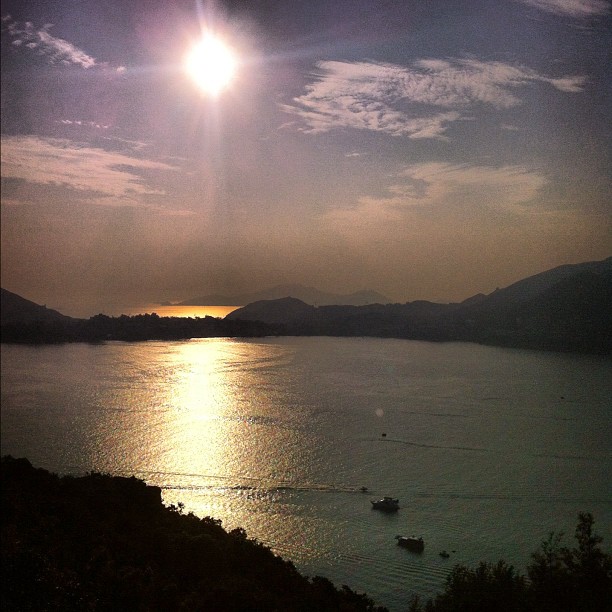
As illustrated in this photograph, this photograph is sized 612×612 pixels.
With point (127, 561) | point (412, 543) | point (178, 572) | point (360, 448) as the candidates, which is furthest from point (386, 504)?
A: point (127, 561)

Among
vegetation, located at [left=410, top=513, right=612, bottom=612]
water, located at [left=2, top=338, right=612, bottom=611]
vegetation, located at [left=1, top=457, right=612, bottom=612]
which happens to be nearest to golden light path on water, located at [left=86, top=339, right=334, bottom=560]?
water, located at [left=2, top=338, right=612, bottom=611]

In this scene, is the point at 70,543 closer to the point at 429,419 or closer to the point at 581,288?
the point at 581,288

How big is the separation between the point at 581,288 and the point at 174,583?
12.5 feet

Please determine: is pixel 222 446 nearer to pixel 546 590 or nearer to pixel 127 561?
pixel 127 561

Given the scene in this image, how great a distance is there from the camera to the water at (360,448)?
191 inches

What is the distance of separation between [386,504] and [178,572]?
3.35 metres

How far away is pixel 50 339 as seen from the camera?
22406 millimetres

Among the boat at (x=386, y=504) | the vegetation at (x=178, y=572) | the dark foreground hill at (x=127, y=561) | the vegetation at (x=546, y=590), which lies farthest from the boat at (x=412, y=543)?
the vegetation at (x=546, y=590)

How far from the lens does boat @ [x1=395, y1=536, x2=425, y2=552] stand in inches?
184

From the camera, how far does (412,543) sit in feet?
15.5

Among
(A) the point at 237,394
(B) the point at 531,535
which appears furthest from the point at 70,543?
(A) the point at 237,394

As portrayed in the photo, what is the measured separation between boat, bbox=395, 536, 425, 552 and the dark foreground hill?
6.32ft

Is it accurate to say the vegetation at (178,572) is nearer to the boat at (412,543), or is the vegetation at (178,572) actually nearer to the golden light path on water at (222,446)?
the boat at (412,543)

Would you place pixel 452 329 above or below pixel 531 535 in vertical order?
above
